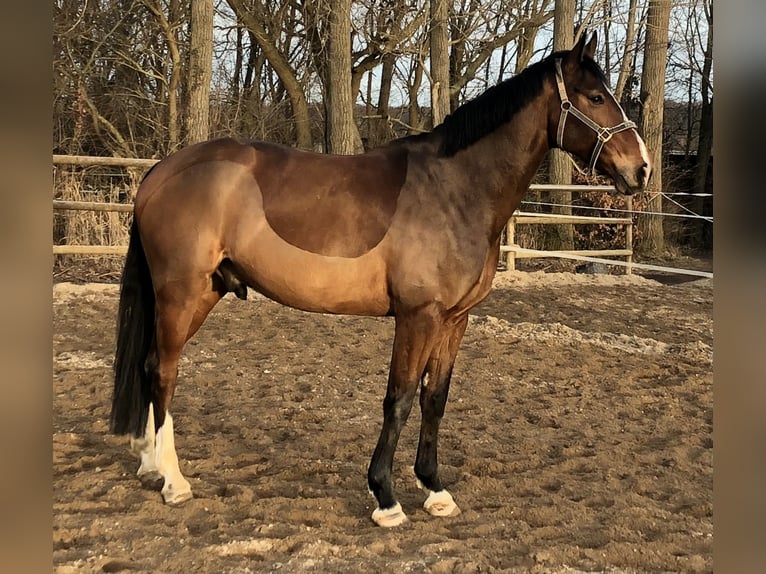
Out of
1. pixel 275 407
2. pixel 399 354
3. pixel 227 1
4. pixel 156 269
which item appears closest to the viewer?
pixel 399 354

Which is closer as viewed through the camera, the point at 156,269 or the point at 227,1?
the point at 156,269

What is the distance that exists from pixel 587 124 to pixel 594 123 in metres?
0.03

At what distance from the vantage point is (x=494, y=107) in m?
2.71

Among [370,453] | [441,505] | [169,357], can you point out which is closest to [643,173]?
[441,505]

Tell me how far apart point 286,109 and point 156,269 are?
11.1 meters

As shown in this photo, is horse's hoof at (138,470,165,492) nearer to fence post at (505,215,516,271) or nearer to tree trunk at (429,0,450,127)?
fence post at (505,215,516,271)

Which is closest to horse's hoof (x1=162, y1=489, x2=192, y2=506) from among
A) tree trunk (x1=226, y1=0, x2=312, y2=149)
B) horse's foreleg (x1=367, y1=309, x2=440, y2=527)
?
horse's foreleg (x1=367, y1=309, x2=440, y2=527)

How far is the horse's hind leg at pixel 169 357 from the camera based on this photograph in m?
2.82

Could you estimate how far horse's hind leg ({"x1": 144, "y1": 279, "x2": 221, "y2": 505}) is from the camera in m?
2.82

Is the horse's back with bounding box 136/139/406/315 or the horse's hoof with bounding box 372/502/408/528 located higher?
the horse's back with bounding box 136/139/406/315

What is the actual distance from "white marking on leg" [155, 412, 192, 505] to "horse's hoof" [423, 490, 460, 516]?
1045 millimetres
